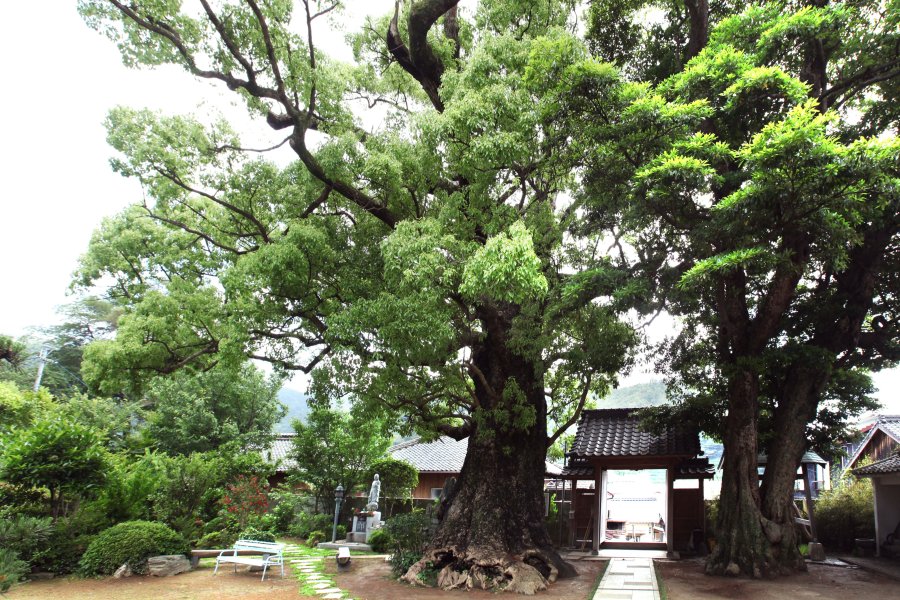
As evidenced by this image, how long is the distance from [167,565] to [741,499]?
371 inches

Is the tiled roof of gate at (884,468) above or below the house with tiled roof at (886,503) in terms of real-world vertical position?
above

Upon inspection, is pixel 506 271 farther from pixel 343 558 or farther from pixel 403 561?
pixel 343 558

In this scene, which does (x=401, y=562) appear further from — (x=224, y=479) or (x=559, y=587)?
(x=224, y=479)

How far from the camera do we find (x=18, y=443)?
27.8ft

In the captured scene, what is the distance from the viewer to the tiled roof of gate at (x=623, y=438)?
1232 cm

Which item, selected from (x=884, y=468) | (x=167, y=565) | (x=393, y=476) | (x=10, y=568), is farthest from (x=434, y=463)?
(x=10, y=568)

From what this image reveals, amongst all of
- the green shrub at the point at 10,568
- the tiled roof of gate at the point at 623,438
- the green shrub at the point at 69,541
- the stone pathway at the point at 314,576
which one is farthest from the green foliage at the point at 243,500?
the tiled roof of gate at the point at 623,438

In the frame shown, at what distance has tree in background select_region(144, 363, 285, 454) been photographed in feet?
58.7

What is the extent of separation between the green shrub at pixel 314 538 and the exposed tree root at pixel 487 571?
637 centimetres

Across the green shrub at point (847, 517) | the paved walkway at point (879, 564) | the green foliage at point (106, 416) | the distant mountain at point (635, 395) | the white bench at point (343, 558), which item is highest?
the distant mountain at point (635, 395)

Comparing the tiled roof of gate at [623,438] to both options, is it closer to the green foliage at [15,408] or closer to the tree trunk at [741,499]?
the tree trunk at [741,499]

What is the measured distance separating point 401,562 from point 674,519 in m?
7.32

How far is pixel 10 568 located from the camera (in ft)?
24.4

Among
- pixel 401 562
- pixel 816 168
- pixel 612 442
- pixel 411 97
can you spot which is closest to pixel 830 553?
pixel 612 442
